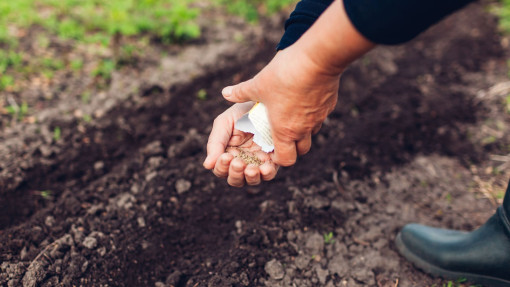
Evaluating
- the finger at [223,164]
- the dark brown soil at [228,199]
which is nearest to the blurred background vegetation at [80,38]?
the dark brown soil at [228,199]

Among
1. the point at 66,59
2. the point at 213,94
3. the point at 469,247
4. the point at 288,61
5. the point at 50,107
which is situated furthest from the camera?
the point at 66,59

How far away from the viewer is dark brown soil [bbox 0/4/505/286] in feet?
5.06

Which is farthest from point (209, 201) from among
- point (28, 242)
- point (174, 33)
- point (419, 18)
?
point (174, 33)

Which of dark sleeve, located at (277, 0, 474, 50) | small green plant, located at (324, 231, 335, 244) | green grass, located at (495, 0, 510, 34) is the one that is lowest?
green grass, located at (495, 0, 510, 34)

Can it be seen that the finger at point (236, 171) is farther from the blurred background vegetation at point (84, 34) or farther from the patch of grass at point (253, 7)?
the patch of grass at point (253, 7)

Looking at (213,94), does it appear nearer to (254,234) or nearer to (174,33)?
(174,33)

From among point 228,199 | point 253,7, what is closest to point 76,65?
point 228,199

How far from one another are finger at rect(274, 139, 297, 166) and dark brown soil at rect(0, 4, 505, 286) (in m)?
0.50

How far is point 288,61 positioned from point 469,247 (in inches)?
45.6

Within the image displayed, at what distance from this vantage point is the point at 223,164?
130cm

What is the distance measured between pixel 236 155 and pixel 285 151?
0.28 meters

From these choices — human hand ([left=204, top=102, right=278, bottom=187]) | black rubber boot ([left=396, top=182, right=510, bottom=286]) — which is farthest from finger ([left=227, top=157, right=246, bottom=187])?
black rubber boot ([left=396, top=182, right=510, bottom=286])

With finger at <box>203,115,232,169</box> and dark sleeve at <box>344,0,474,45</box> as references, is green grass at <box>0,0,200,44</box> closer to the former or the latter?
finger at <box>203,115,232,169</box>

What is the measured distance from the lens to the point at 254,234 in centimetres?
165
